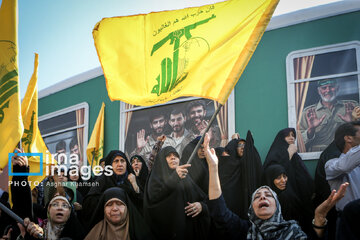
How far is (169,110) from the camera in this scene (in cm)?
725

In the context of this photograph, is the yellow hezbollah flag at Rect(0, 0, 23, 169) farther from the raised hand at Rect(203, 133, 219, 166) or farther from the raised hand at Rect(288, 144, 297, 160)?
the raised hand at Rect(288, 144, 297, 160)

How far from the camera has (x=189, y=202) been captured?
166 inches

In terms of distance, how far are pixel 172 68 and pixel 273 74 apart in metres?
2.84

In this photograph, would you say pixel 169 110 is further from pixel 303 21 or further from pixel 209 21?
pixel 209 21

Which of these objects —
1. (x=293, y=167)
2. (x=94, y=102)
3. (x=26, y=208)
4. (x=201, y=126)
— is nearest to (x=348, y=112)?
(x=293, y=167)

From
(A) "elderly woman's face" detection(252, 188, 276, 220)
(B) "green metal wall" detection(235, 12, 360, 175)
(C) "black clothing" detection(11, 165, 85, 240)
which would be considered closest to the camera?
(A) "elderly woman's face" detection(252, 188, 276, 220)

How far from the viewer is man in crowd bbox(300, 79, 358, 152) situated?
5598 millimetres

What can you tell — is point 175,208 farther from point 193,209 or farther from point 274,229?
point 274,229

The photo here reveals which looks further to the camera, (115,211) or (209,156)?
(115,211)

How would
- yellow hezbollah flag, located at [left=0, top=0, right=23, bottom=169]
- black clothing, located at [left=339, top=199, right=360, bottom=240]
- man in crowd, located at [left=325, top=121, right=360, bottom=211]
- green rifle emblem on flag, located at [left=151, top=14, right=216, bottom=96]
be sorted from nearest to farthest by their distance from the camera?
black clothing, located at [left=339, top=199, right=360, bottom=240], green rifle emblem on flag, located at [left=151, top=14, right=216, bottom=96], man in crowd, located at [left=325, top=121, right=360, bottom=211], yellow hezbollah flag, located at [left=0, top=0, right=23, bottom=169]

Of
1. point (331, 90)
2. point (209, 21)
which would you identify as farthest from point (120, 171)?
point (331, 90)

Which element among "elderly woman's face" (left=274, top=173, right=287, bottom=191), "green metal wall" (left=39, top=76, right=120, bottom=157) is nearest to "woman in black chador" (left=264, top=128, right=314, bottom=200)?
"elderly woman's face" (left=274, top=173, right=287, bottom=191)

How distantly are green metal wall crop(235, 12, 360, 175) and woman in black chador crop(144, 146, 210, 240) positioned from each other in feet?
7.26

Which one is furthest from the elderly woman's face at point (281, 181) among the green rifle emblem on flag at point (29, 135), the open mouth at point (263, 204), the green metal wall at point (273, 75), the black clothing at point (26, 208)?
the green rifle emblem on flag at point (29, 135)
